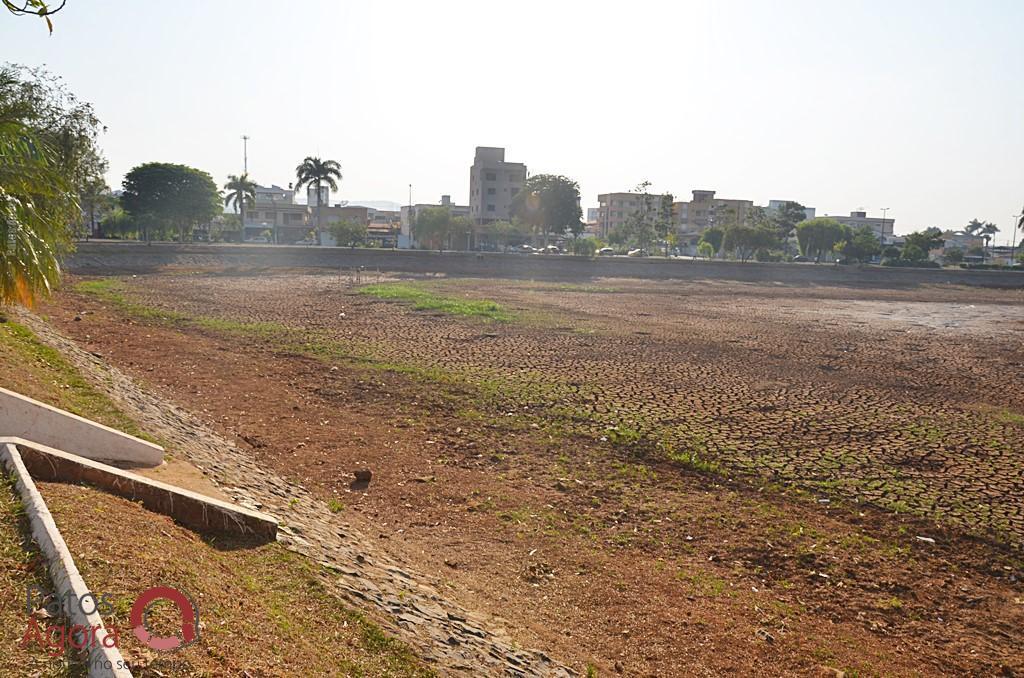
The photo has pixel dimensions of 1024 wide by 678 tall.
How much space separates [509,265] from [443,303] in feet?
101

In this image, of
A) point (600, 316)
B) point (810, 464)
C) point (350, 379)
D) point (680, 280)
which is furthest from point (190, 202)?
point (810, 464)

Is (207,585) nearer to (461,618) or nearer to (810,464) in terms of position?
(461,618)

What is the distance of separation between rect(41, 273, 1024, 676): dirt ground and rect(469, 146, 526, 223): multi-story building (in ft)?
272

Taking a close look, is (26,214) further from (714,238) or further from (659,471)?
(714,238)

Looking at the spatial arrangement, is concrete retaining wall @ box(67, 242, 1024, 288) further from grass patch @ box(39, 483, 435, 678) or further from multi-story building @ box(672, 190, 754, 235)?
multi-story building @ box(672, 190, 754, 235)

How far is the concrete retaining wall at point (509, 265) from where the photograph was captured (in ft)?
169

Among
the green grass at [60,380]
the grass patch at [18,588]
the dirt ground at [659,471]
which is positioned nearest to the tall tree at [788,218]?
the dirt ground at [659,471]

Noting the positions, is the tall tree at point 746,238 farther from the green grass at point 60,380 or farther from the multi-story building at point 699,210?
the green grass at point 60,380

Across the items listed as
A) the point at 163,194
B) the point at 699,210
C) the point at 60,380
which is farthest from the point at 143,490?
the point at 699,210

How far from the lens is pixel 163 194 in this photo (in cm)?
6431

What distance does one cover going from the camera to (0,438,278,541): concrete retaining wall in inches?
247

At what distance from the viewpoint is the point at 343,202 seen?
4877 inches

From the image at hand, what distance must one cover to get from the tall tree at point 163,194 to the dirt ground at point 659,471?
42.5 metres

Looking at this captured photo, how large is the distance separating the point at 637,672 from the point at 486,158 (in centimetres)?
10610
